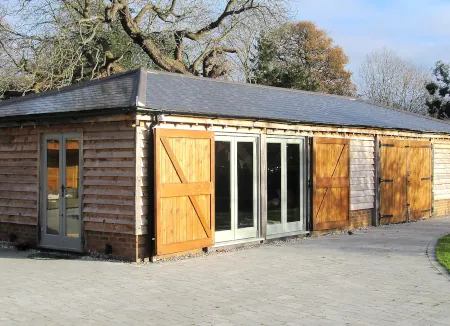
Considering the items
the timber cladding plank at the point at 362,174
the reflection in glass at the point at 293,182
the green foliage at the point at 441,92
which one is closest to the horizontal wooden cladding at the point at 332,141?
the timber cladding plank at the point at 362,174

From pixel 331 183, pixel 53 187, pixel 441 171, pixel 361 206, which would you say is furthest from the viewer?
Answer: pixel 441 171

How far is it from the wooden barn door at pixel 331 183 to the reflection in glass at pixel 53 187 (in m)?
5.94

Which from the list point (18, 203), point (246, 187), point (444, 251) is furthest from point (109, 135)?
point (444, 251)

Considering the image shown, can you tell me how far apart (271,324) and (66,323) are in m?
2.26

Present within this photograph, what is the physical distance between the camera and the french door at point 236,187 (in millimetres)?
11297

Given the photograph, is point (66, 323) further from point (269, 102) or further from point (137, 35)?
point (137, 35)

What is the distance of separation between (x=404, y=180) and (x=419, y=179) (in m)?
0.96

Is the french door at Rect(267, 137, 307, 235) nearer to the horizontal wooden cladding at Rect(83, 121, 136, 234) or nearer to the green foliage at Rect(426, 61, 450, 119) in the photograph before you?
the horizontal wooden cladding at Rect(83, 121, 136, 234)

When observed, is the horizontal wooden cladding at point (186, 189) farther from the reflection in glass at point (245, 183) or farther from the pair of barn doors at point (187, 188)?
the reflection in glass at point (245, 183)

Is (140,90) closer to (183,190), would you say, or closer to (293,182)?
(183,190)

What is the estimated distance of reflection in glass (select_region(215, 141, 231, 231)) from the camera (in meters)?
11.3

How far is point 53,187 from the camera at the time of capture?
11.1 m

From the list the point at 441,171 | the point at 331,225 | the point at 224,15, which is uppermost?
the point at 224,15

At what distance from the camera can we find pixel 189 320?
6.29 metres
